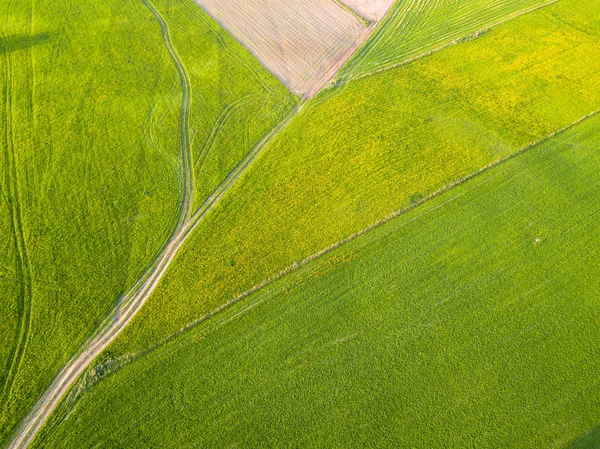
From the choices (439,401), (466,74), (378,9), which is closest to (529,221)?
(439,401)

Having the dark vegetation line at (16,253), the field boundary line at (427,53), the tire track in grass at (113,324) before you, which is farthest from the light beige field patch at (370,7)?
the dark vegetation line at (16,253)

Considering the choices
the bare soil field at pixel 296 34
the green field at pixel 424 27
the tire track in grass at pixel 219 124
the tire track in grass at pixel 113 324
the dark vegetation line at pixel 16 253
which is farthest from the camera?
the green field at pixel 424 27

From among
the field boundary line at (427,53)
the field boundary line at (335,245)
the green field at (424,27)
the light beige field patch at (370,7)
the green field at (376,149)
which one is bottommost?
the field boundary line at (335,245)

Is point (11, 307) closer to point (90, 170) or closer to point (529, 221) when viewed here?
point (90, 170)

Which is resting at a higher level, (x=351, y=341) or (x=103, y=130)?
(x=103, y=130)

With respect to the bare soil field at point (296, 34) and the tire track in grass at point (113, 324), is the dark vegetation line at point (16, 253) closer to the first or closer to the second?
the tire track in grass at point (113, 324)
